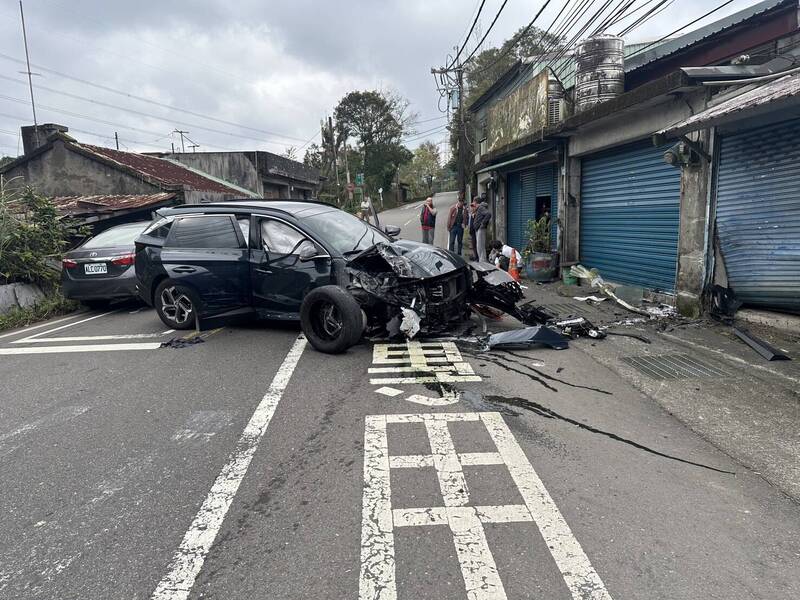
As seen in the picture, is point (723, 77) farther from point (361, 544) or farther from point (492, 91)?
point (492, 91)

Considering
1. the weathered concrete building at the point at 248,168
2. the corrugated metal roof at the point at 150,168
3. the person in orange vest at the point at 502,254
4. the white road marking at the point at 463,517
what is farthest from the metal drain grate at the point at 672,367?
the weathered concrete building at the point at 248,168

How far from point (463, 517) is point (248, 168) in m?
24.7

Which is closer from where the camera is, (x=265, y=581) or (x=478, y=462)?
(x=265, y=581)

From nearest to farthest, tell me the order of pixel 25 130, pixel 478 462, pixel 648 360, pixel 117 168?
pixel 478 462 → pixel 648 360 → pixel 117 168 → pixel 25 130

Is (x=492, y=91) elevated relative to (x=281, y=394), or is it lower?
elevated

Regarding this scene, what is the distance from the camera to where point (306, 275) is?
611 cm

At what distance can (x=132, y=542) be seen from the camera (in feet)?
8.30

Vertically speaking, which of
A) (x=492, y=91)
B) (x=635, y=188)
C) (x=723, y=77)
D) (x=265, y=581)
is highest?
(x=492, y=91)

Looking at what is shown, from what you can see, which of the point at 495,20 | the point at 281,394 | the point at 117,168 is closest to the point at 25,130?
the point at 117,168

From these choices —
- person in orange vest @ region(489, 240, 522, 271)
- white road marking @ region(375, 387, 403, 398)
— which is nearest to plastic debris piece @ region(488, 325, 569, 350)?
white road marking @ region(375, 387, 403, 398)

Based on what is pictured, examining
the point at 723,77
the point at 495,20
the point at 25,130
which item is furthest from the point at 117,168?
the point at 723,77

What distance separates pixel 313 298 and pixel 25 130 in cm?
2067

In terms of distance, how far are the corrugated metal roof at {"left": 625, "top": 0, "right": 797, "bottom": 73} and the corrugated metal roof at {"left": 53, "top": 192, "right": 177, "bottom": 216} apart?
41.3ft

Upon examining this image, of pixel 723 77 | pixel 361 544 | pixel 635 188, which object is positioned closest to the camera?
pixel 361 544
